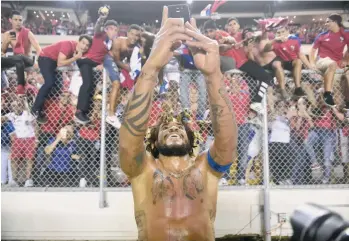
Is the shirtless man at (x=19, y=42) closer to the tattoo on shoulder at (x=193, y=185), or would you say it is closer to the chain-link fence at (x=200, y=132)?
the chain-link fence at (x=200, y=132)

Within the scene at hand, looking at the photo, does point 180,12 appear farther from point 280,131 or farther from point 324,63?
point 324,63

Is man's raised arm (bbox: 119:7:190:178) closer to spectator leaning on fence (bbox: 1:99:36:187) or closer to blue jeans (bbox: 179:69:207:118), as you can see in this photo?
blue jeans (bbox: 179:69:207:118)

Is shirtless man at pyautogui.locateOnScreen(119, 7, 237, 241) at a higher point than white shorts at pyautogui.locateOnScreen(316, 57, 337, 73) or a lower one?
lower

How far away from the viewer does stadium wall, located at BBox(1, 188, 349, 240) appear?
3889mm

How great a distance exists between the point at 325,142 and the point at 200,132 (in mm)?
1478

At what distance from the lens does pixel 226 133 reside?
224 cm

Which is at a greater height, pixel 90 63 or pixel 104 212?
pixel 90 63

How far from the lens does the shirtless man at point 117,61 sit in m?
4.04

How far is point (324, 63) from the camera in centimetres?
424

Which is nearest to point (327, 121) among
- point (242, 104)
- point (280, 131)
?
point (280, 131)

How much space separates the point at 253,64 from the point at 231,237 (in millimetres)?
1996

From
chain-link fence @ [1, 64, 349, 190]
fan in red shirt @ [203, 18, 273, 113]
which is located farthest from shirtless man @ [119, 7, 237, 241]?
fan in red shirt @ [203, 18, 273, 113]

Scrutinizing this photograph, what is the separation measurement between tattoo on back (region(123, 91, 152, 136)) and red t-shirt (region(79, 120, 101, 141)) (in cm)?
208

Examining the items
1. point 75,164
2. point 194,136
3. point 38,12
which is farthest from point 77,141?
point 38,12
